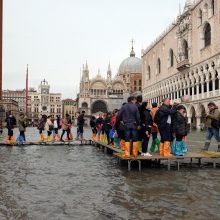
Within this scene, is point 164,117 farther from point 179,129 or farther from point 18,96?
point 18,96

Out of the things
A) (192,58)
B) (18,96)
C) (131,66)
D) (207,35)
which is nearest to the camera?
(207,35)

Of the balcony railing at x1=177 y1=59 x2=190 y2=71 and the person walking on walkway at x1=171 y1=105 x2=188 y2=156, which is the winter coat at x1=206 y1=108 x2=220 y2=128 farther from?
the balcony railing at x1=177 y1=59 x2=190 y2=71

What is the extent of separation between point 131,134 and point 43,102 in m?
178

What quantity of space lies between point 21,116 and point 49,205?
13651 mm

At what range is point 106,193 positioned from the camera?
269 inches

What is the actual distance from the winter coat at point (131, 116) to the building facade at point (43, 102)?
571 ft

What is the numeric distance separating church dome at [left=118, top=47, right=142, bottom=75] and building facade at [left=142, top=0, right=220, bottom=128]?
204ft

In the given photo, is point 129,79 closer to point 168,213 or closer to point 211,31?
point 211,31

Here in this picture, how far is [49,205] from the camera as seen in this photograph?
19.3 ft

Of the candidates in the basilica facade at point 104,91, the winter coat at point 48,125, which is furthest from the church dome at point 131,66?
the winter coat at point 48,125

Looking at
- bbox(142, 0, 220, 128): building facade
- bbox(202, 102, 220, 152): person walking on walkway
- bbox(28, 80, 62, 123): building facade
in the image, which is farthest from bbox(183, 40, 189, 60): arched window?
bbox(28, 80, 62, 123): building facade

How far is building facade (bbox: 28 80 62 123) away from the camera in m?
184

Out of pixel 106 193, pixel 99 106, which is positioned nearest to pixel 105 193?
pixel 106 193

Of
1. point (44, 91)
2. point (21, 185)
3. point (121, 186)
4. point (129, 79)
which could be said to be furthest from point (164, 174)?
point (44, 91)
